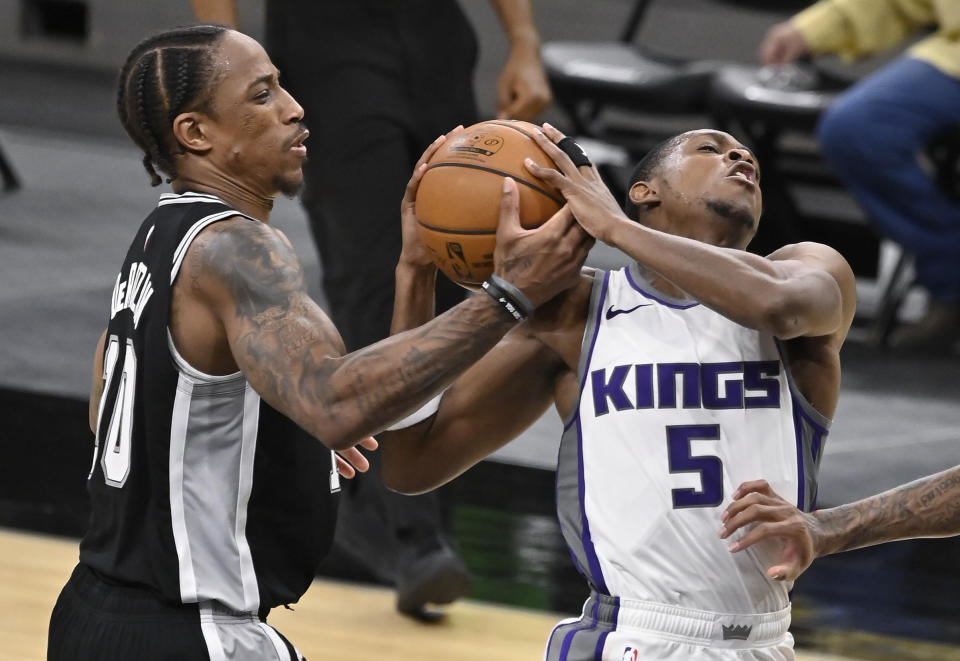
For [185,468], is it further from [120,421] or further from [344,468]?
[344,468]

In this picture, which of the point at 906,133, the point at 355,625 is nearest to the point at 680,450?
the point at 355,625

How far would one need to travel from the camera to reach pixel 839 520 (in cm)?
285

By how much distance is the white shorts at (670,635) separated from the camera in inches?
110

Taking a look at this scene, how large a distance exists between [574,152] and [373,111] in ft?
6.74

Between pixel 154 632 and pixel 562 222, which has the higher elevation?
pixel 562 222

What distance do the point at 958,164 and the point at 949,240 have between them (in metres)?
1.15

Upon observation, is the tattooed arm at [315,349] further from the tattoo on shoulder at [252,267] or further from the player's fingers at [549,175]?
the player's fingers at [549,175]

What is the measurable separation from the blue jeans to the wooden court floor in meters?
3.93

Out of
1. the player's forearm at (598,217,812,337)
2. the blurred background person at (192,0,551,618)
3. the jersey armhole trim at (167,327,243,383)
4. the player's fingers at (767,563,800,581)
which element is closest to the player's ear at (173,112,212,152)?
the jersey armhole trim at (167,327,243,383)

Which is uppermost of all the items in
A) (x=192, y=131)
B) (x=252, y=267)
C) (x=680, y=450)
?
(x=192, y=131)

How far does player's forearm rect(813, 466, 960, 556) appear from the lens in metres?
2.85

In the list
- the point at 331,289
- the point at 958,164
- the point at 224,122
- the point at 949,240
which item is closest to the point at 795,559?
the point at 224,122

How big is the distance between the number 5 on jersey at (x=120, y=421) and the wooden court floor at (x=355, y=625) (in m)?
1.81

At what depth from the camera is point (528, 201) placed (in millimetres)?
2750
